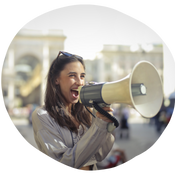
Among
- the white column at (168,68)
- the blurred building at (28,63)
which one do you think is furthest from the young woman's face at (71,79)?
the white column at (168,68)

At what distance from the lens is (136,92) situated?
1.10m

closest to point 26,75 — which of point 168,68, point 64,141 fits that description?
point 64,141

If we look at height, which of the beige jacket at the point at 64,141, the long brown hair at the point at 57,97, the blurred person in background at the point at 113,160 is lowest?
the blurred person in background at the point at 113,160

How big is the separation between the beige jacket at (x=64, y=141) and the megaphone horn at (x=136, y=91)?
15 centimetres

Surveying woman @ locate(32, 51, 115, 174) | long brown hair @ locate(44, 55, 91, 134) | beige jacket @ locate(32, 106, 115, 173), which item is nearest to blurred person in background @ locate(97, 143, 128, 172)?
woman @ locate(32, 51, 115, 174)

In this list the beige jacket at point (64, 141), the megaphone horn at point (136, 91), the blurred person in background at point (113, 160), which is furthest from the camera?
the blurred person in background at point (113, 160)

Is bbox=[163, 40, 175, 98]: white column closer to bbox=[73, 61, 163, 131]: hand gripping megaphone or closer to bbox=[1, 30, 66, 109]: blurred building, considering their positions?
bbox=[73, 61, 163, 131]: hand gripping megaphone

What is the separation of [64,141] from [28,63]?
0.58 meters

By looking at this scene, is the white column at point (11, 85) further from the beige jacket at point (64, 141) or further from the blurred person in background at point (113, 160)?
the blurred person in background at point (113, 160)

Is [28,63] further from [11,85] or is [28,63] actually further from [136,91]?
[136,91]

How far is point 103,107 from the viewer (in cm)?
115

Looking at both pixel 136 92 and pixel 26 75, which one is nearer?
pixel 136 92

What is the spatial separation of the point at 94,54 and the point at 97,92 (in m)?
0.36

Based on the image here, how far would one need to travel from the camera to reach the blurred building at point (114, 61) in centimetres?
131
